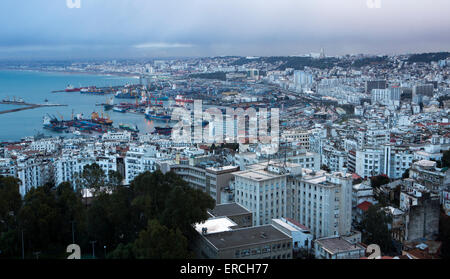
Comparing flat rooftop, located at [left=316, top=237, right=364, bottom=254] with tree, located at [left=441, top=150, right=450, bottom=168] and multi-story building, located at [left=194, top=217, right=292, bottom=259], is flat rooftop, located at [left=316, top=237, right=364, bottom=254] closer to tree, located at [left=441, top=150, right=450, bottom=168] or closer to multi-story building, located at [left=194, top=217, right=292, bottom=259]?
multi-story building, located at [left=194, top=217, right=292, bottom=259]

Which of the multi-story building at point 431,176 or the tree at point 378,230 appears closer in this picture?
the tree at point 378,230

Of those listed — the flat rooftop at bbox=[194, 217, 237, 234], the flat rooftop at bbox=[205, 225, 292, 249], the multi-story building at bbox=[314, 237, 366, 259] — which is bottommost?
the multi-story building at bbox=[314, 237, 366, 259]

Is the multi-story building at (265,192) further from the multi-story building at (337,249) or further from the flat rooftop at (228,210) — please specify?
the multi-story building at (337,249)

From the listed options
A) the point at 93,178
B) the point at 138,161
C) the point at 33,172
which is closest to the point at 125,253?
the point at 93,178

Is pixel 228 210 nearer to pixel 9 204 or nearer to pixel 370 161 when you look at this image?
pixel 9 204

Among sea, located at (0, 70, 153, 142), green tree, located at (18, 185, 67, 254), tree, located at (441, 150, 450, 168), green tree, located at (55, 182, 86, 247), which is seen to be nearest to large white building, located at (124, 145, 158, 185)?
green tree, located at (55, 182, 86, 247)

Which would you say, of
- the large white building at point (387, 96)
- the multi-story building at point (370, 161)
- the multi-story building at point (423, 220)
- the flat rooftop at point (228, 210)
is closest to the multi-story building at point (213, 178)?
the flat rooftop at point (228, 210)

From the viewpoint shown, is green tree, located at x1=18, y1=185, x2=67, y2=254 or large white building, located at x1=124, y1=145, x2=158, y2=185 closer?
green tree, located at x1=18, y1=185, x2=67, y2=254
